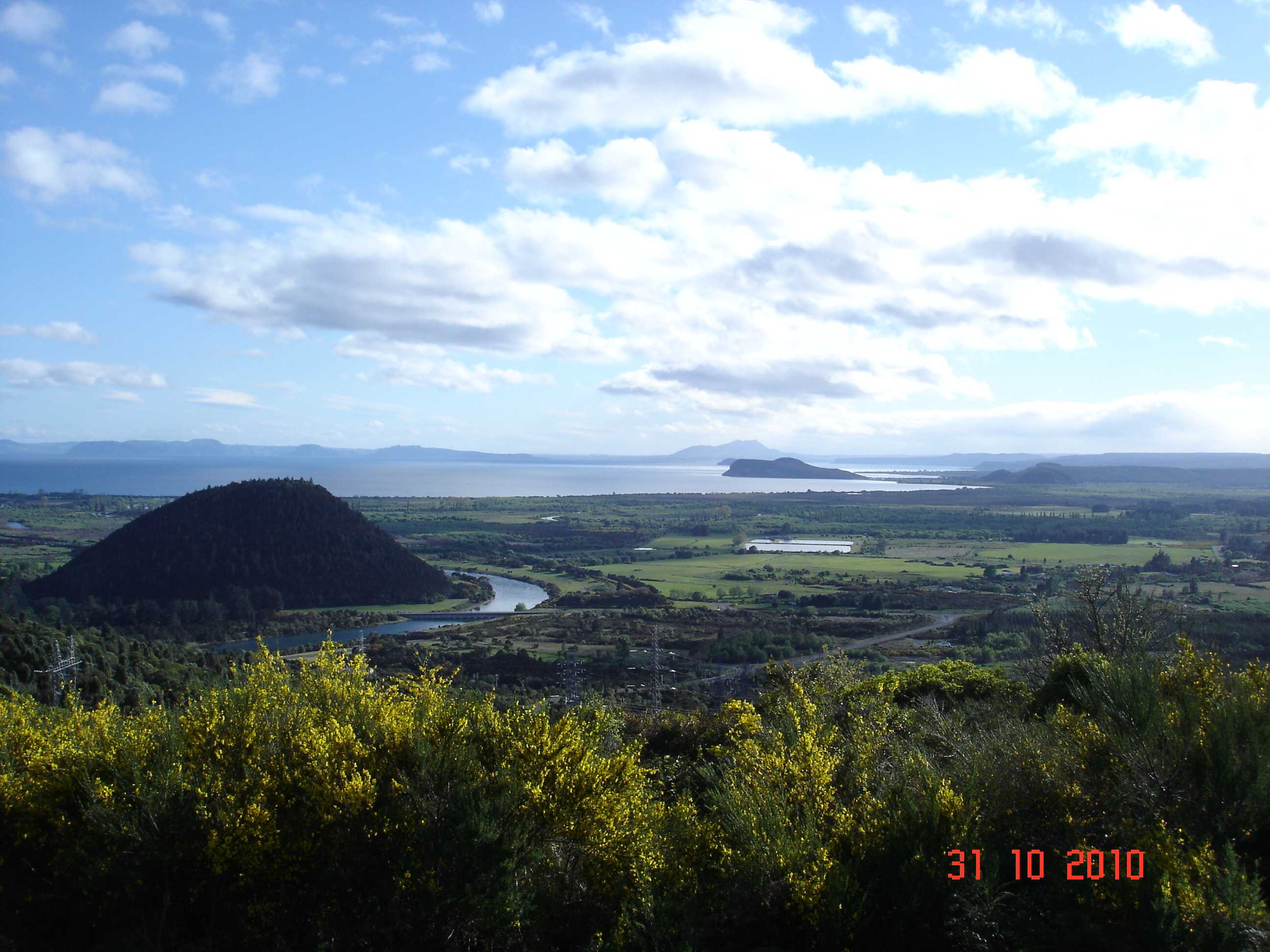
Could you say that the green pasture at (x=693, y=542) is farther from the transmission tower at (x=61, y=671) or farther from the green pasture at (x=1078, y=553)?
the transmission tower at (x=61, y=671)

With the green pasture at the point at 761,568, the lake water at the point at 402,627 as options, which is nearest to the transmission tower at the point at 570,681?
the lake water at the point at 402,627

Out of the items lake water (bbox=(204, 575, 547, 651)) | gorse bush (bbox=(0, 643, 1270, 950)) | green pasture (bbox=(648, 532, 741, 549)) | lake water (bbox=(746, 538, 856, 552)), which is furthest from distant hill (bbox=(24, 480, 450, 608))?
gorse bush (bbox=(0, 643, 1270, 950))

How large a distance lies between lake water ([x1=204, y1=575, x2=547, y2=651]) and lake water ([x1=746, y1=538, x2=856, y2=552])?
37964 mm

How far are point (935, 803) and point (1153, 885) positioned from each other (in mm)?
2340

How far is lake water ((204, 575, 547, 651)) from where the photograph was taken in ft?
168

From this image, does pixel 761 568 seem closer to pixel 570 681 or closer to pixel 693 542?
pixel 693 542

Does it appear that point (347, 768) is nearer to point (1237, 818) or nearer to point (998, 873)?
point (998, 873)

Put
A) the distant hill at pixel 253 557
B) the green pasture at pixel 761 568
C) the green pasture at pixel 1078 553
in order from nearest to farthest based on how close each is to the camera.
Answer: the distant hill at pixel 253 557, the green pasture at pixel 761 568, the green pasture at pixel 1078 553

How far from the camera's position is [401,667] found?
39781 mm

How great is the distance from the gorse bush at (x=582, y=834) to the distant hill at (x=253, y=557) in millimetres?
57691

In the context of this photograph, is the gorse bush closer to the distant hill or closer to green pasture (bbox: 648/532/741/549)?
the distant hill

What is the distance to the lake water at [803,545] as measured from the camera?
338 ft

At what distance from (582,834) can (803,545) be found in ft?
341
